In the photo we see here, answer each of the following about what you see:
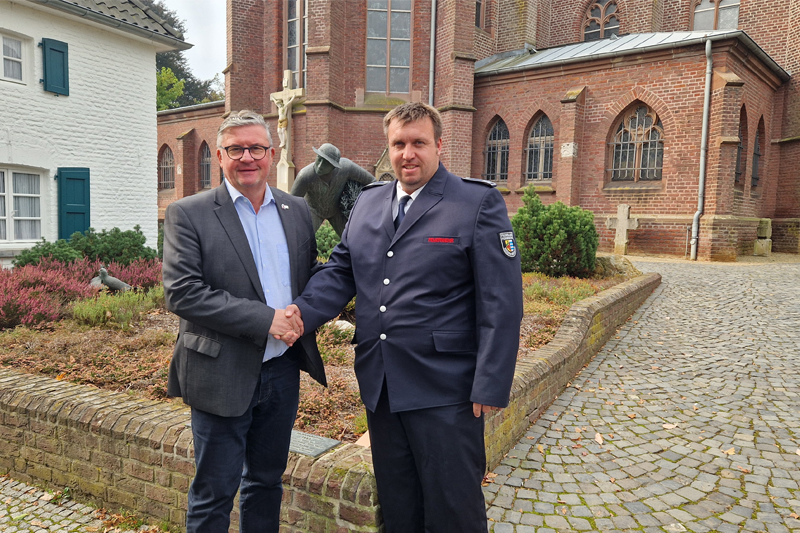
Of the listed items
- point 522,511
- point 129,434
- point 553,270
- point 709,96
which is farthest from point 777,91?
point 129,434

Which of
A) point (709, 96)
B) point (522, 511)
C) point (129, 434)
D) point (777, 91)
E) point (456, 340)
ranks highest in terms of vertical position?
point (777, 91)

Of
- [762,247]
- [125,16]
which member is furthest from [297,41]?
[762,247]

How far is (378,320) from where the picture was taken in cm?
219

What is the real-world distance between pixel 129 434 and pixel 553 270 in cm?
770

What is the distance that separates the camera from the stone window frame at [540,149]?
17.7 m

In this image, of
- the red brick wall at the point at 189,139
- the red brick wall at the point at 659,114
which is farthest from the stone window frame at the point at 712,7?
the red brick wall at the point at 189,139

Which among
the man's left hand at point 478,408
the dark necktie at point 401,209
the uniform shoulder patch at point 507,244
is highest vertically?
the dark necktie at point 401,209

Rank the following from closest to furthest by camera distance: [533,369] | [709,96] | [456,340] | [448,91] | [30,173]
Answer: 1. [456,340]
2. [533,369]
3. [30,173]
4. [709,96]
5. [448,91]

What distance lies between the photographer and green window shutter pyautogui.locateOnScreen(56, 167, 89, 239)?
36.8 feet

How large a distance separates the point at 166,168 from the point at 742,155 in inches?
962

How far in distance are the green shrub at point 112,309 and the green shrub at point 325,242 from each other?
2.28 meters

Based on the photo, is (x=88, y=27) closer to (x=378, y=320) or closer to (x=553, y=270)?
(x=553, y=270)

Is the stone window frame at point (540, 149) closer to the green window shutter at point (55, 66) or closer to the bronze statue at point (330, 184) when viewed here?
the green window shutter at point (55, 66)

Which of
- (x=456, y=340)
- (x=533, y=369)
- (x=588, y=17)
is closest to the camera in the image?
(x=456, y=340)
